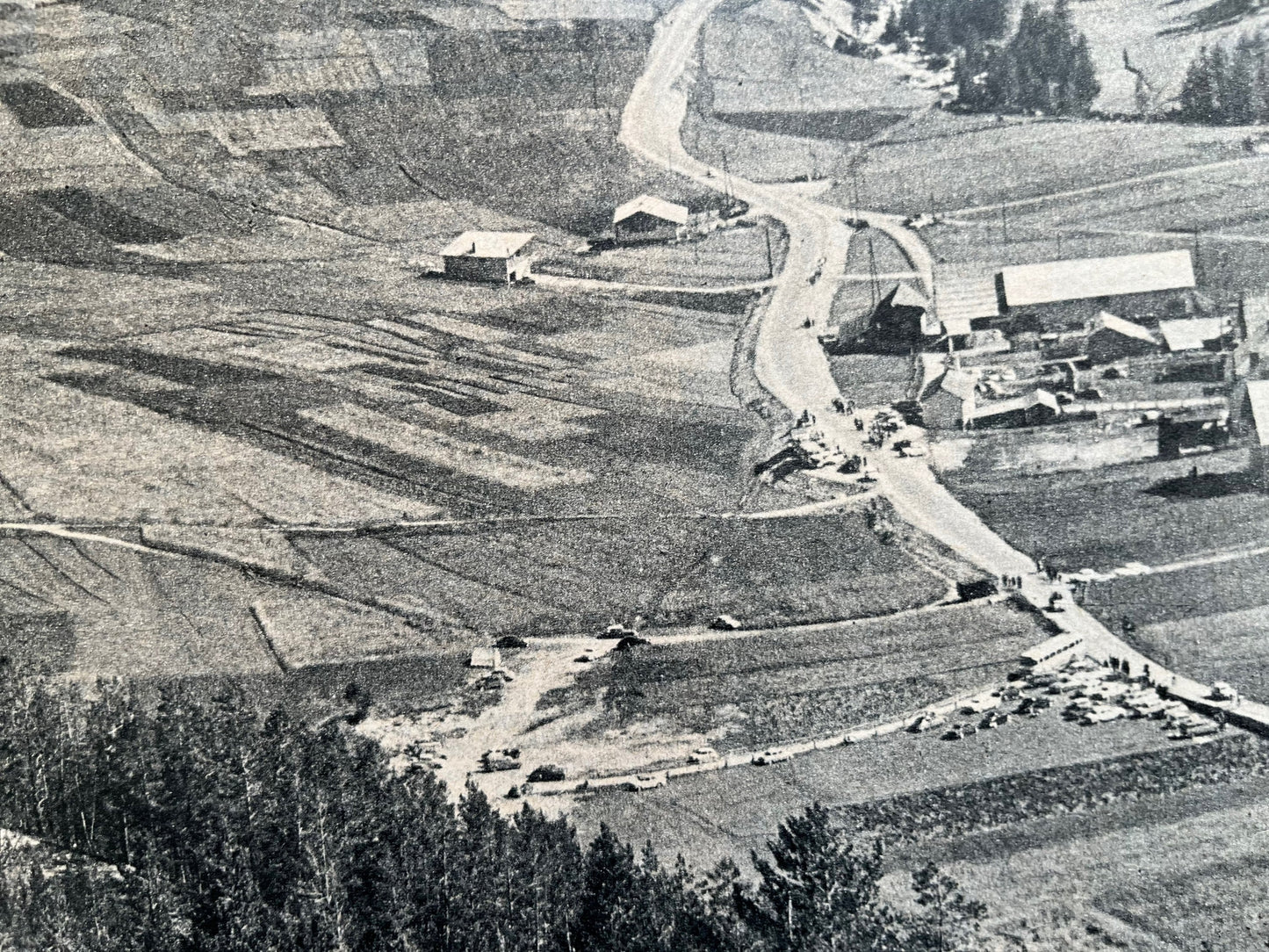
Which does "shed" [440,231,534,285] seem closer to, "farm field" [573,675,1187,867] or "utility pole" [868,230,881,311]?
"utility pole" [868,230,881,311]

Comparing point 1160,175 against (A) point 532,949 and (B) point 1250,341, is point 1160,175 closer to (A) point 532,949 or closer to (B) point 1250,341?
(B) point 1250,341

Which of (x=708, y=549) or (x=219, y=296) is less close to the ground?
(x=219, y=296)

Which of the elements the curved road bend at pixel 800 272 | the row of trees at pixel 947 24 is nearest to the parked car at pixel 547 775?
the curved road bend at pixel 800 272

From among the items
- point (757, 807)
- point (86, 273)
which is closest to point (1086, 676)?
point (757, 807)

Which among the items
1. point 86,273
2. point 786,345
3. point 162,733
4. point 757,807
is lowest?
point 757,807

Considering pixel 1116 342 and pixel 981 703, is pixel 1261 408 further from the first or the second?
pixel 981 703

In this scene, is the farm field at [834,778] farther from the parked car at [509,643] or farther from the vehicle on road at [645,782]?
the parked car at [509,643]
